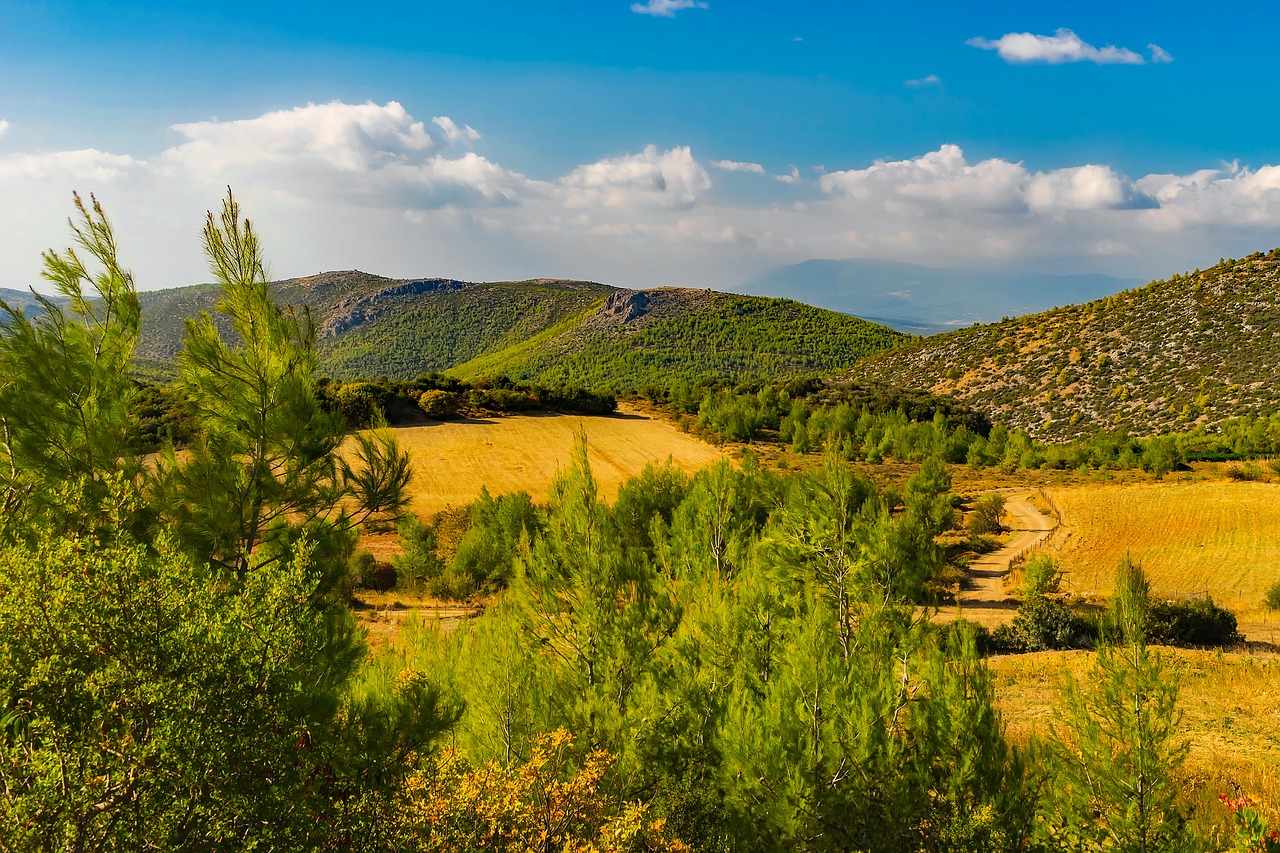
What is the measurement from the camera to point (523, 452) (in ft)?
162

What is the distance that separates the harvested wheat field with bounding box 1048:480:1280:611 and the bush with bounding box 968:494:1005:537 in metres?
3.00

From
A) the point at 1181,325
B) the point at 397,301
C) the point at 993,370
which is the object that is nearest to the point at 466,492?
the point at 993,370

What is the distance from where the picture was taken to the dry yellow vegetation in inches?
429

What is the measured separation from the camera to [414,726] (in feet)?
25.5

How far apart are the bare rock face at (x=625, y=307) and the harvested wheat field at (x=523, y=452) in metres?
81.6

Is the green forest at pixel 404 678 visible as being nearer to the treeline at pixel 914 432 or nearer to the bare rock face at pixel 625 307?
the treeline at pixel 914 432

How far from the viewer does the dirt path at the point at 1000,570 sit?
25.8m

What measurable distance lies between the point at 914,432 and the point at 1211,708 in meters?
41.0

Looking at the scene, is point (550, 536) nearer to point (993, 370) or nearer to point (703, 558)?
point (703, 558)

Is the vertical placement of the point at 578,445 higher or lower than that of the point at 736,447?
higher

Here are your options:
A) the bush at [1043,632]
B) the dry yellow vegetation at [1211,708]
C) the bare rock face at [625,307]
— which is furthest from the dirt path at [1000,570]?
the bare rock face at [625,307]

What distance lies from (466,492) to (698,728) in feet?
113

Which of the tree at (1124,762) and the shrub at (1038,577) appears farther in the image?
the shrub at (1038,577)

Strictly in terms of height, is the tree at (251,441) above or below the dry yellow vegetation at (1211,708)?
above
